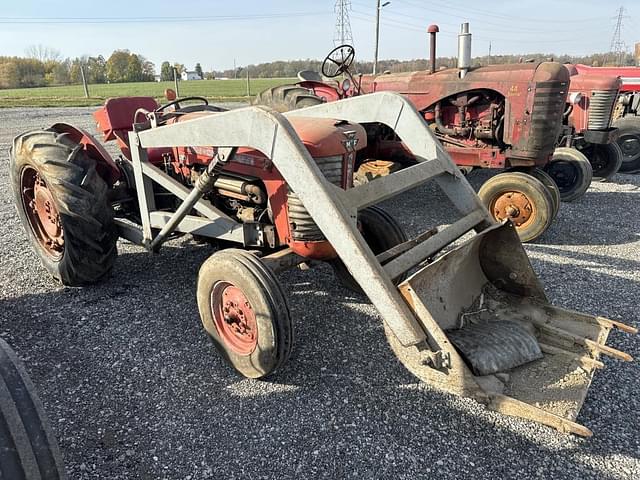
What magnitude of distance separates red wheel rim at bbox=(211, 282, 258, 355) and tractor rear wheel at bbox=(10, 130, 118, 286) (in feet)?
4.07

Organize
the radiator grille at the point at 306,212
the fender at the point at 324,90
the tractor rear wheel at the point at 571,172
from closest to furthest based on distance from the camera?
the radiator grille at the point at 306,212, the tractor rear wheel at the point at 571,172, the fender at the point at 324,90

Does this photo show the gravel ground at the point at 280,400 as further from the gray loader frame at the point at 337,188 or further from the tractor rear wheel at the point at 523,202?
the tractor rear wheel at the point at 523,202

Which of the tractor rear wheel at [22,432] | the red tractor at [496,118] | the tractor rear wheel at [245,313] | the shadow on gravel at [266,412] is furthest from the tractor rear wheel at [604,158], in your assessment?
the tractor rear wheel at [22,432]

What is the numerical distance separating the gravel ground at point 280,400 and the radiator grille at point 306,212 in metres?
0.72

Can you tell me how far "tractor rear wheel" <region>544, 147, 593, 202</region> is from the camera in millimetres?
6141

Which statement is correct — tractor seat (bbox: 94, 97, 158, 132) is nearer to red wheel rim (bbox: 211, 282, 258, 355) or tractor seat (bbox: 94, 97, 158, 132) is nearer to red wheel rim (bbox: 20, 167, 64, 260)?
red wheel rim (bbox: 20, 167, 64, 260)

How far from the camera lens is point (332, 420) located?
2377 mm

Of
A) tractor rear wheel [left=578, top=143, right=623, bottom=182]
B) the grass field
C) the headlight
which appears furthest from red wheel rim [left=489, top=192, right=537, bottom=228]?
the grass field

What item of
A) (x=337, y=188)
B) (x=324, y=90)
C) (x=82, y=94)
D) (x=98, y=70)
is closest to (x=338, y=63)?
(x=324, y=90)

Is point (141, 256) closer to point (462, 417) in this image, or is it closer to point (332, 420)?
point (332, 420)

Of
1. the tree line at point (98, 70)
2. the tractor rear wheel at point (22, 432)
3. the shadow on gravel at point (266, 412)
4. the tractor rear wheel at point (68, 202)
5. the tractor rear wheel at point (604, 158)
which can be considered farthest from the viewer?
the tree line at point (98, 70)

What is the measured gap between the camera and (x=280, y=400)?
2.52 m

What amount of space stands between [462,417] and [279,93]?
185 inches

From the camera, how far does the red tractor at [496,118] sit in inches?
192
